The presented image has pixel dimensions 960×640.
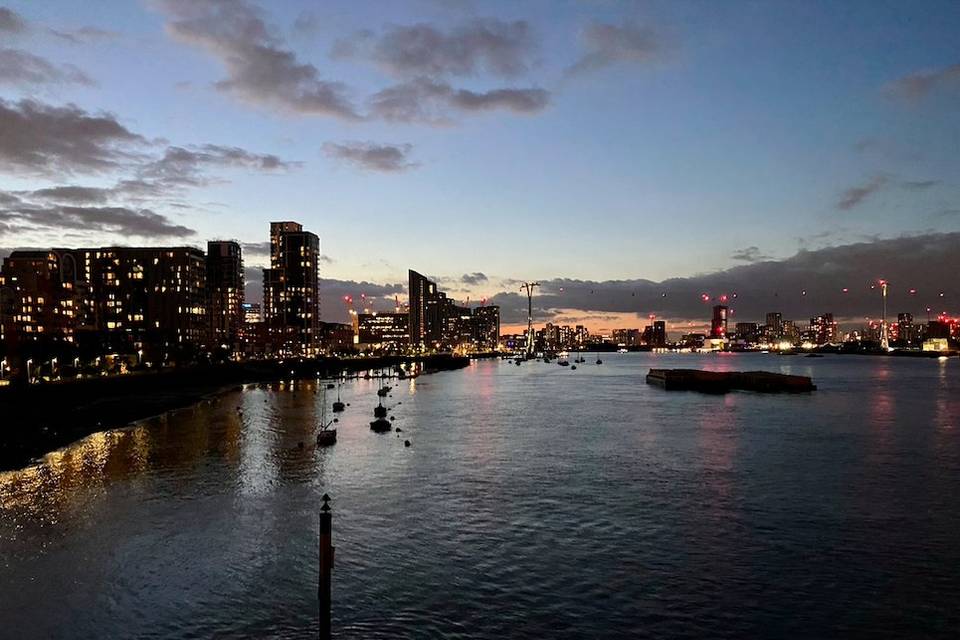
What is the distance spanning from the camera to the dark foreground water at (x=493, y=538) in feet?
73.5

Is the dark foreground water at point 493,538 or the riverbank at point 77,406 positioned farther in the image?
the riverbank at point 77,406

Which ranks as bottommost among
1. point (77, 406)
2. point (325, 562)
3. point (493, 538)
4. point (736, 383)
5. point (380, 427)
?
point (736, 383)

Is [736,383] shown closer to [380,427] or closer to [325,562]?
[380,427]

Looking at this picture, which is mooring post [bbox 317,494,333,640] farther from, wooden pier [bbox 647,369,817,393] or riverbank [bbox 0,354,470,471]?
wooden pier [bbox 647,369,817,393]

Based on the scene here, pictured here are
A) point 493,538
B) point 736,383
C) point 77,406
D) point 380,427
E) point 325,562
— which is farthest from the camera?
point 736,383

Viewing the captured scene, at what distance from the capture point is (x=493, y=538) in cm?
3139

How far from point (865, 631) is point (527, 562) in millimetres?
11727

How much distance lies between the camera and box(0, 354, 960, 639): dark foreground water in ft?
73.5

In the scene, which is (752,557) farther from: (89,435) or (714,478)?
(89,435)

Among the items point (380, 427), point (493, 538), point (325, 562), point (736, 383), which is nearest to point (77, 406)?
point (380, 427)

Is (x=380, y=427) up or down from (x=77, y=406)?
down

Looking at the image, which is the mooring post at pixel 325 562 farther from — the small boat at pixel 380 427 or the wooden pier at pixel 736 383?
the wooden pier at pixel 736 383

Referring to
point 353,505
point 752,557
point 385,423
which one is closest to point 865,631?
point 752,557

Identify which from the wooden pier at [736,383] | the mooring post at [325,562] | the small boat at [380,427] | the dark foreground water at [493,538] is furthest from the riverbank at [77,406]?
the wooden pier at [736,383]
